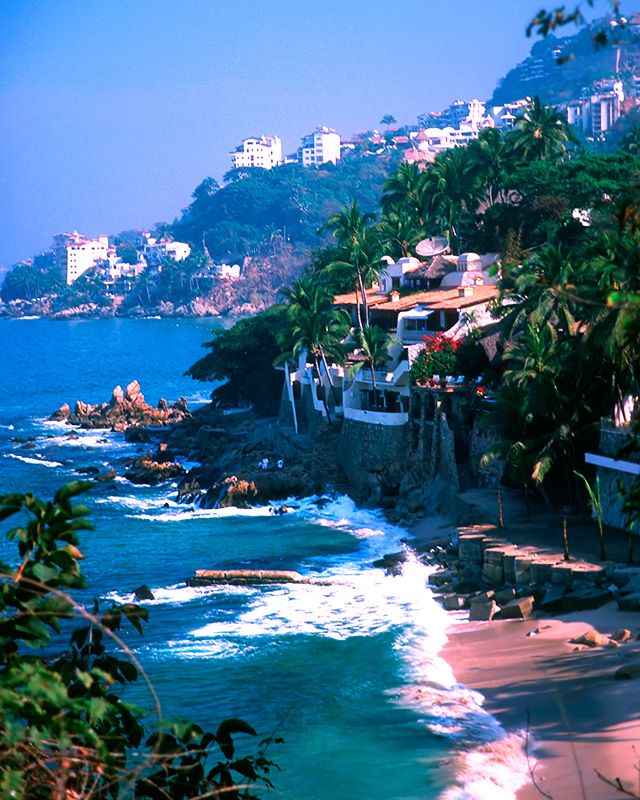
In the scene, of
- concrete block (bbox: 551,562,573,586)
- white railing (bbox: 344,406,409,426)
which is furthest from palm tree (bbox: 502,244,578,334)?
concrete block (bbox: 551,562,573,586)

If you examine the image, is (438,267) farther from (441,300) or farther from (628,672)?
(628,672)

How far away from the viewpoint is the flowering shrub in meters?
45.3

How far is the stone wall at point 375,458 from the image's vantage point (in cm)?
4647

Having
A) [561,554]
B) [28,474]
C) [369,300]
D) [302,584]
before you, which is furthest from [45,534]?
[28,474]

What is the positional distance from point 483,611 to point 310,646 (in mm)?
4068

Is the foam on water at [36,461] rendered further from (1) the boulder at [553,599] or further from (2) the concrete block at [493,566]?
(1) the boulder at [553,599]

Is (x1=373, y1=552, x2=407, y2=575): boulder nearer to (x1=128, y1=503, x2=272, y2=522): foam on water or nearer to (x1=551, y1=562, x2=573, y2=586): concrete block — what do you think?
(x1=551, y1=562, x2=573, y2=586): concrete block

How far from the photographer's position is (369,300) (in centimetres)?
5916

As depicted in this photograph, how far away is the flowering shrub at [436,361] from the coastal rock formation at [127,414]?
29513 mm

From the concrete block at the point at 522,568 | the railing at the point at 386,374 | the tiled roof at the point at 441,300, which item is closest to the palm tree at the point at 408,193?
the tiled roof at the point at 441,300

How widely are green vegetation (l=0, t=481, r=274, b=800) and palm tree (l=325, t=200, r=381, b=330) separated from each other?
43603mm

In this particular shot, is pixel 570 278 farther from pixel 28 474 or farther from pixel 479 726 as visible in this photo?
pixel 28 474

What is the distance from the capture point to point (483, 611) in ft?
99.0

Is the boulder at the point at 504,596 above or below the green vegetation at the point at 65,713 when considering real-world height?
below
